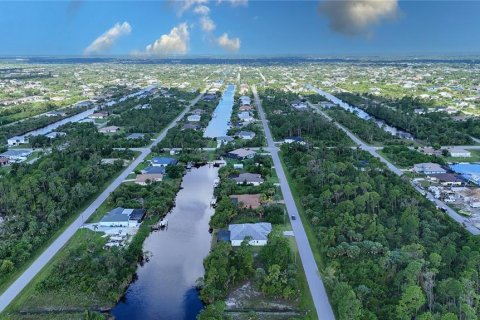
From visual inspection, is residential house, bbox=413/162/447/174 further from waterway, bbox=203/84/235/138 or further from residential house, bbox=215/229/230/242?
waterway, bbox=203/84/235/138

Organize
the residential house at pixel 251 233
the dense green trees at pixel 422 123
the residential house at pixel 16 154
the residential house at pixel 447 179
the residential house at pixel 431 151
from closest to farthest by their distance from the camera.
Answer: the residential house at pixel 251 233
the residential house at pixel 447 179
the residential house at pixel 16 154
the residential house at pixel 431 151
the dense green trees at pixel 422 123

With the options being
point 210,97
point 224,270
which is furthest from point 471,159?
point 210,97

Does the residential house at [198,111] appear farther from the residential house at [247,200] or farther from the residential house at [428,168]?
the residential house at [428,168]

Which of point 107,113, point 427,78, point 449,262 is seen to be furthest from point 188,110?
point 427,78

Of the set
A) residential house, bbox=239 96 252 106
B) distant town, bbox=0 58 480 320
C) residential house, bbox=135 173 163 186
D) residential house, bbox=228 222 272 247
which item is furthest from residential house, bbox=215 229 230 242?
residential house, bbox=239 96 252 106

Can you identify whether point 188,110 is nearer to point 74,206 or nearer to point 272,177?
point 272,177

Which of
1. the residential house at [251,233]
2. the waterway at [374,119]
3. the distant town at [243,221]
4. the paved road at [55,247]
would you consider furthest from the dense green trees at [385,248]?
the waterway at [374,119]
